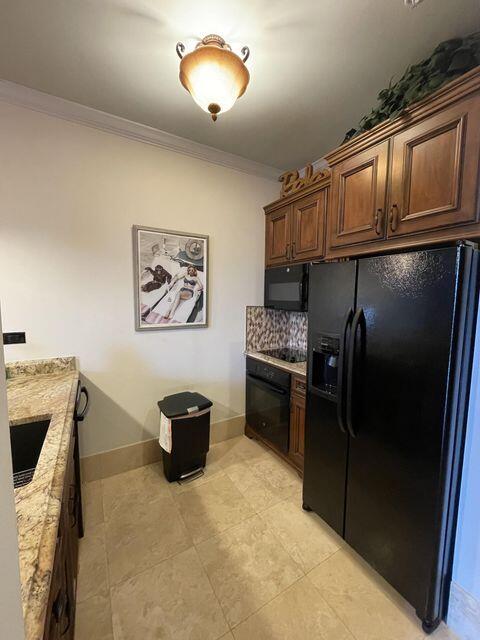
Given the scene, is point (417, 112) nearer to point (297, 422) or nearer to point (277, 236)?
point (277, 236)

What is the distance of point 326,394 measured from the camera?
5.48 ft

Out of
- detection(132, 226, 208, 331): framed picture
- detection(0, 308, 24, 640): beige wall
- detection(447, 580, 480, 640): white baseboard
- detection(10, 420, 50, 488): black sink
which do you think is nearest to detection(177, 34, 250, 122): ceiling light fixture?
detection(132, 226, 208, 331): framed picture

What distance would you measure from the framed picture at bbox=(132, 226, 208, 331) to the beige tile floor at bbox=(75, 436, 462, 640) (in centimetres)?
136

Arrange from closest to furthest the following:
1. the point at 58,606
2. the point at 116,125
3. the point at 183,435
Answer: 1. the point at 58,606
2. the point at 116,125
3. the point at 183,435

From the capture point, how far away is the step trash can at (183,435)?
212cm

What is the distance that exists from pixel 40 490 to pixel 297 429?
183 centimetres

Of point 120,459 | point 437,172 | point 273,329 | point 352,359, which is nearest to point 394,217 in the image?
point 437,172

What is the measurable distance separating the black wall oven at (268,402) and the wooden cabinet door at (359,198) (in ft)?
3.93

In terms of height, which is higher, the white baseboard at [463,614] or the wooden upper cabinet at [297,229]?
the wooden upper cabinet at [297,229]

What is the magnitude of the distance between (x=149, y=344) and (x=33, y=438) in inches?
43.3

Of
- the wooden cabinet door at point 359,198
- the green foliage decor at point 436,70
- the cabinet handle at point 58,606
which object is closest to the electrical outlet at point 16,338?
the cabinet handle at point 58,606

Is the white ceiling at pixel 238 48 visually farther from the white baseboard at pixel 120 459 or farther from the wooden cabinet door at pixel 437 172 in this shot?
the white baseboard at pixel 120 459

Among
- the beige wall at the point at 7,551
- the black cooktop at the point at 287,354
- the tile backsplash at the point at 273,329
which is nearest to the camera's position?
the beige wall at the point at 7,551

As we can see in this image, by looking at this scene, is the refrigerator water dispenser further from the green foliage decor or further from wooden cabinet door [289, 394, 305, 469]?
the green foliage decor
